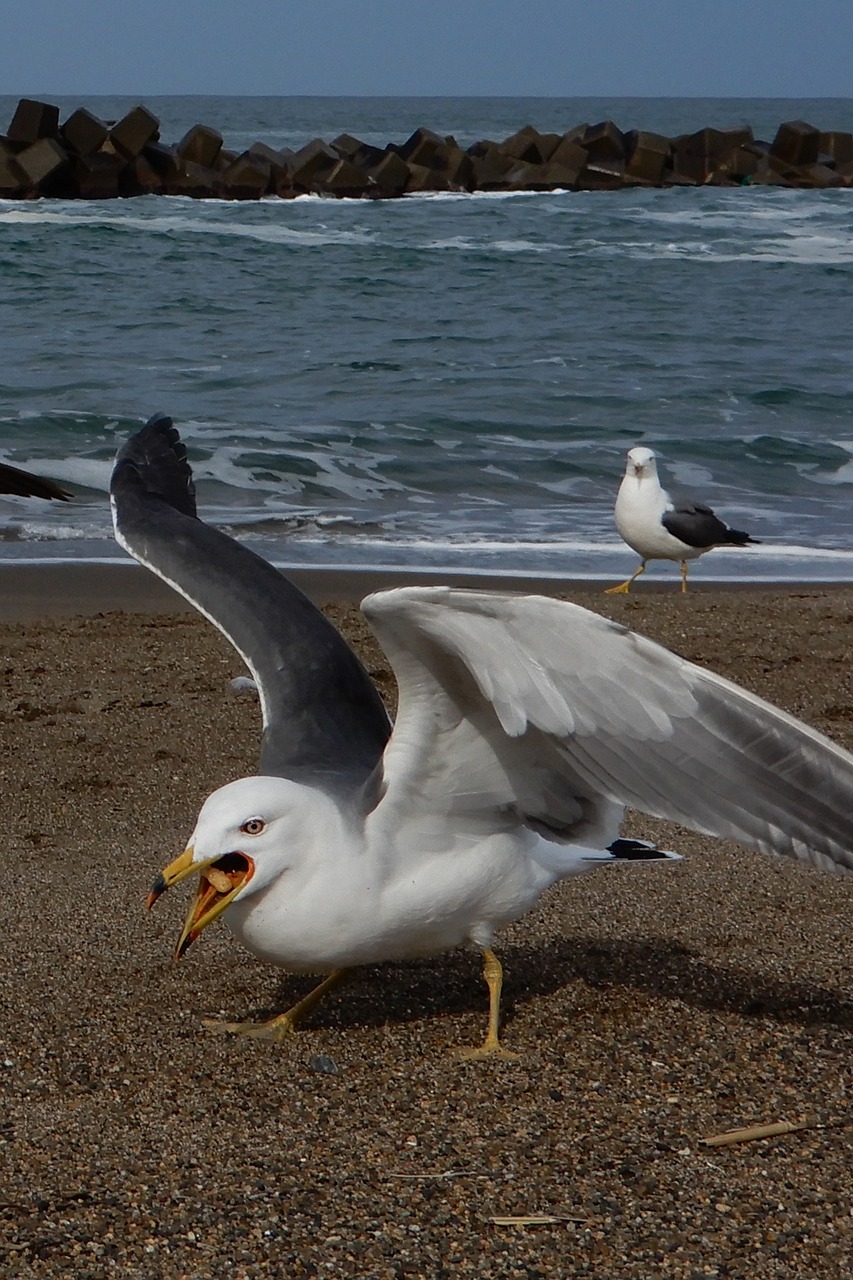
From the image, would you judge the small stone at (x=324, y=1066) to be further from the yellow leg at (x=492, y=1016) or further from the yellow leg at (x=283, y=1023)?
the yellow leg at (x=492, y=1016)

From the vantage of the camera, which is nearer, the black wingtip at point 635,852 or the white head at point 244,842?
the white head at point 244,842

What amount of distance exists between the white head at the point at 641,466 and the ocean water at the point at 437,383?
555 millimetres

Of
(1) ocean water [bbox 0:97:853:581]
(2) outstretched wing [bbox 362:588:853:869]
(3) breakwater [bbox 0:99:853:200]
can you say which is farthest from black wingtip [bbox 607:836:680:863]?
(3) breakwater [bbox 0:99:853:200]

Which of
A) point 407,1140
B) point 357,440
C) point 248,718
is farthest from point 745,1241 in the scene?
point 357,440

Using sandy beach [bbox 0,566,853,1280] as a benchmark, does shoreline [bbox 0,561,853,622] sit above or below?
below

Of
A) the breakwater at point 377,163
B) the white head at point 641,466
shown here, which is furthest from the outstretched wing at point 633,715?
the breakwater at point 377,163

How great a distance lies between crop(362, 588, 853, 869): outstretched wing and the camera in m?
2.70

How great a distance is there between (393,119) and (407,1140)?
110m

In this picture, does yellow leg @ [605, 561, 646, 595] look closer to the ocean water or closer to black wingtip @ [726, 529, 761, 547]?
the ocean water

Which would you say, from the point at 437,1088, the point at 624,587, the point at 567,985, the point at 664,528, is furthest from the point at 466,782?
the point at 664,528

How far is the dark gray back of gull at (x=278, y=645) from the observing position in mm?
3447

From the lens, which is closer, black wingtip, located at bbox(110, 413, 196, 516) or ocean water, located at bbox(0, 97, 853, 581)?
black wingtip, located at bbox(110, 413, 196, 516)

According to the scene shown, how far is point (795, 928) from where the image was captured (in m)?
3.99

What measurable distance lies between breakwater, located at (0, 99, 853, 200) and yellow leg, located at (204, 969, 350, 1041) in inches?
1421
